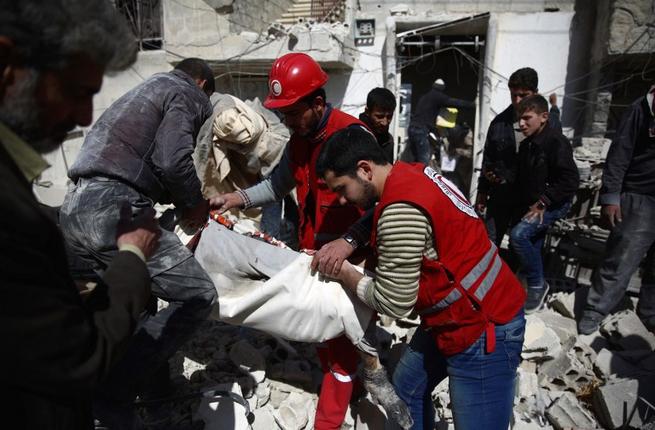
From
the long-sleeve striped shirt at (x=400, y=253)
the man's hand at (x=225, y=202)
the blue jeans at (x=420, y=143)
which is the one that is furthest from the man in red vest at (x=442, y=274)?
the blue jeans at (x=420, y=143)

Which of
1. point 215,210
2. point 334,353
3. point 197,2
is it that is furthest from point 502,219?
point 197,2

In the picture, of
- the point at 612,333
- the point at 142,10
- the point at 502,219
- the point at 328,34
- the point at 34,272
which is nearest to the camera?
the point at 34,272

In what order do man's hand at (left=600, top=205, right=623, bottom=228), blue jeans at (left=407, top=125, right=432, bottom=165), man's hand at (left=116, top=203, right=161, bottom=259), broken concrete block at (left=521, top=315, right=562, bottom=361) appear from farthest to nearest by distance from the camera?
blue jeans at (left=407, top=125, right=432, bottom=165), man's hand at (left=600, top=205, right=623, bottom=228), broken concrete block at (left=521, top=315, right=562, bottom=361), man's hand at (left=116, top=203, right=161, bottom=259)

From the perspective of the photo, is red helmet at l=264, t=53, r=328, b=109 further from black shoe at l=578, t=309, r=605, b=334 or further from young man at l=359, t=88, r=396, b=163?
black shoe at l=578, t=309, r=605, b=334

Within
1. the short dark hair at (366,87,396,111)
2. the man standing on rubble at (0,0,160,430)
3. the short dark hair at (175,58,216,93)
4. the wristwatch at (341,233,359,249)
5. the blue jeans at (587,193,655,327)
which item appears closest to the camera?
the man standing on rubble at (0,0,160,430)

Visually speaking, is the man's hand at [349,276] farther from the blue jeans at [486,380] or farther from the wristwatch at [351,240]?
the blue jeans at [486,380]

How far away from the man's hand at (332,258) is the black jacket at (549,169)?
2.35 meters

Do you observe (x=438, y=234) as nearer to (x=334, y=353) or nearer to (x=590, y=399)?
(x=334, y=353)

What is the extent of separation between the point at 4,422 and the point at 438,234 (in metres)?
1.42

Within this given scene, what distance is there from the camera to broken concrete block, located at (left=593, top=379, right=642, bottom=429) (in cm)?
274

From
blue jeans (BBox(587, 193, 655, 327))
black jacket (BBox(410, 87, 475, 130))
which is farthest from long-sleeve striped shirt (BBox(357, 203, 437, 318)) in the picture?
black jacket (BBox(410, 87, 475, 130))

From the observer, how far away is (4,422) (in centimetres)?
104

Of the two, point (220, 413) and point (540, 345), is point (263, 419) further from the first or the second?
point (540, 345)

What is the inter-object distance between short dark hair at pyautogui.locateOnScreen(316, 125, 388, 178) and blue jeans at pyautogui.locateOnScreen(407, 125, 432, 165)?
17.7 ft
